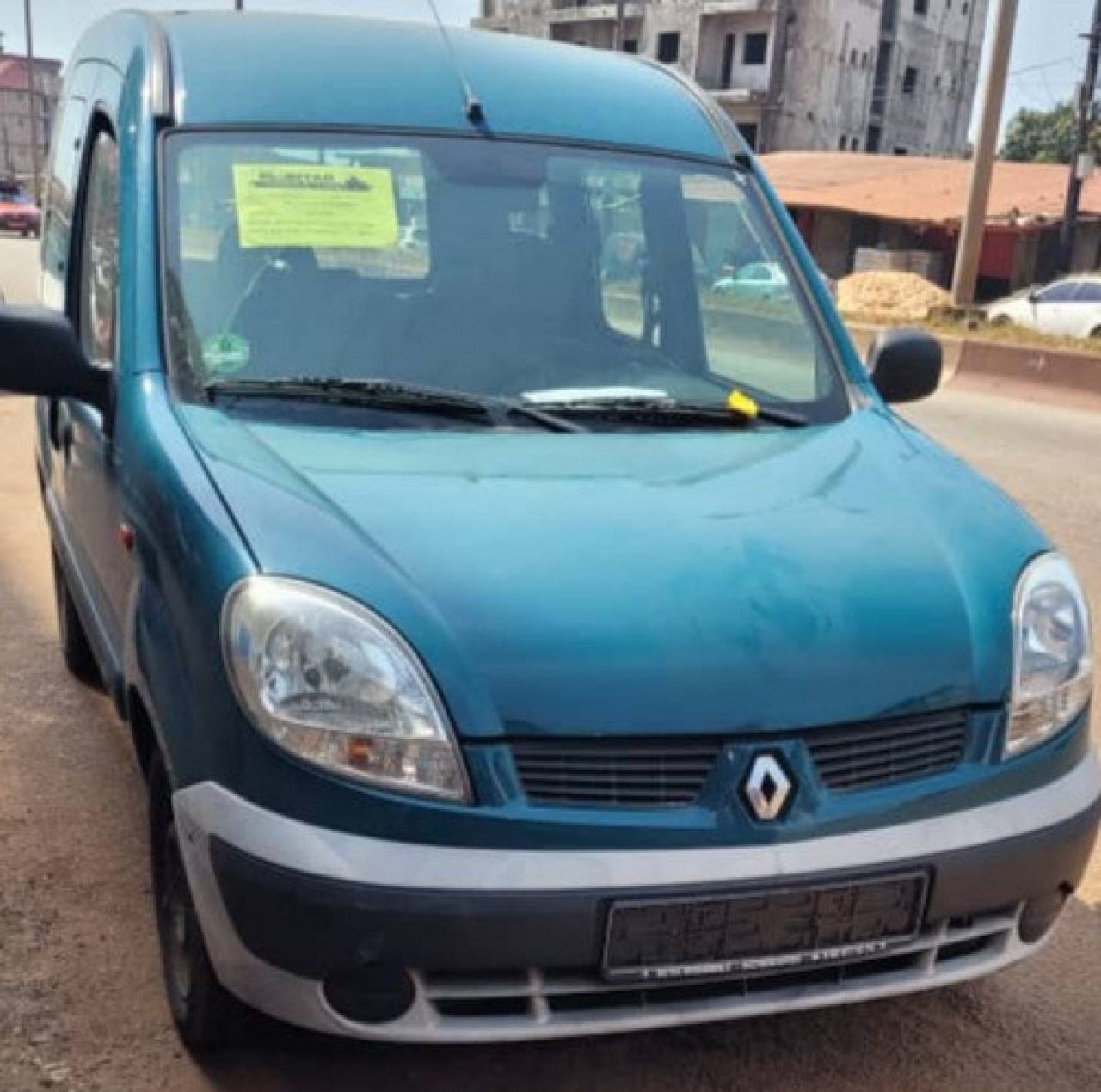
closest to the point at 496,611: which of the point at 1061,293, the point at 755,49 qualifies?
the point at 1061,293

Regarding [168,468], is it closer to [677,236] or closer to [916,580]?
[916,580]

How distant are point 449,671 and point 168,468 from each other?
0.77 meters

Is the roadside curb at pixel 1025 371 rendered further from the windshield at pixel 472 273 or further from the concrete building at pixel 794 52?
the concrete building at pixel 794 52

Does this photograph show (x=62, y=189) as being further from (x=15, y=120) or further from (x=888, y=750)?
(x=15, y=120)

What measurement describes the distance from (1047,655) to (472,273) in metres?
1.59

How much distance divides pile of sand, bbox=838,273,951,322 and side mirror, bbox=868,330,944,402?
2067 cm

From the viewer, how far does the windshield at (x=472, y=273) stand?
301 centimetres

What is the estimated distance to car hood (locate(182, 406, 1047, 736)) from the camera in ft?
6.98

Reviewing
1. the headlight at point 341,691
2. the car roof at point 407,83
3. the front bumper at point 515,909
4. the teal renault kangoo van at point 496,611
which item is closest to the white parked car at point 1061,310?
the car roof at point 407,83

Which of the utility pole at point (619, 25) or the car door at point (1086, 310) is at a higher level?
the utility pole at point (619, 25)

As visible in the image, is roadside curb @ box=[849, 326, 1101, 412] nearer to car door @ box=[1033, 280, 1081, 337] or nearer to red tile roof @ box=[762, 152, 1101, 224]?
car door @ box=[1033, 280, 1081, 337]

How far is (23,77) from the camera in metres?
89.4

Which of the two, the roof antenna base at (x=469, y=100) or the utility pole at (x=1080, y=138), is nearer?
the roof antenna base at (x=469, y=100)

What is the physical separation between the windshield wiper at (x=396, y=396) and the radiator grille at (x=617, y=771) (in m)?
0.98
